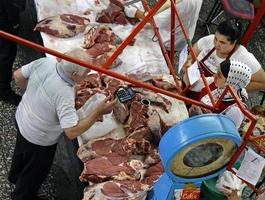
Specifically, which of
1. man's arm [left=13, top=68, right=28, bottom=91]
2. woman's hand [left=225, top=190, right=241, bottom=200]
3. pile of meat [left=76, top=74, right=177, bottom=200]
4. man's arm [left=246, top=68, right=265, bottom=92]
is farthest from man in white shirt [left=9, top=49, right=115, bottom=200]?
man's arm [left=246, top=68, right=265, bottom=92]

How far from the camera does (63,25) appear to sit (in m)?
4.89

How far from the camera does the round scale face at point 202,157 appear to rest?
9.26 ft

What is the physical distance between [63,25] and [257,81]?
6.23 ft

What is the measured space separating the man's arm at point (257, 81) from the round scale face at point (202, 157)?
1.84 metres

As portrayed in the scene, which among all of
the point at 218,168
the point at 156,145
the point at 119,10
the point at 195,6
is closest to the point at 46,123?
the point at 156,145

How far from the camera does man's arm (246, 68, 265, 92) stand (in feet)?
15.3

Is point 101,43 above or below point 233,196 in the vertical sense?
below

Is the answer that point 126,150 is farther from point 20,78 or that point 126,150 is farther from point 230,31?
point 230,31

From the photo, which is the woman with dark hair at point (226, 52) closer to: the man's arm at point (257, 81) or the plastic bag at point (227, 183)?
the man's arm at point (257, 81)

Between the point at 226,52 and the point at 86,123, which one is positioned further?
the point at 226,52

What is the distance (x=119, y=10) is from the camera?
523cm

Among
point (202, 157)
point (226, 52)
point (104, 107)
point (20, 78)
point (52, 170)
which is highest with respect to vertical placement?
point (202, 157)

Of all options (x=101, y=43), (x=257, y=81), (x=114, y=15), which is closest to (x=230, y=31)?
(x=257, y=81)

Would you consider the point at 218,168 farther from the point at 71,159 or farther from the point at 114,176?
the point at 71,159
